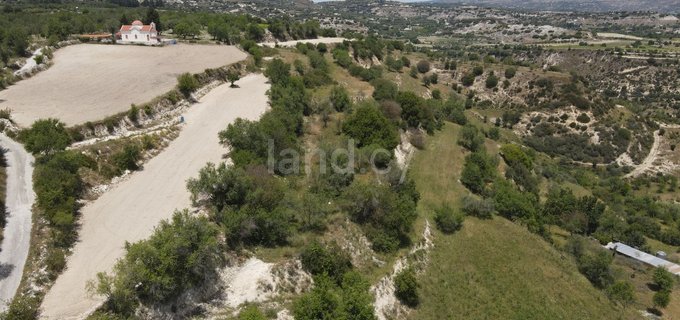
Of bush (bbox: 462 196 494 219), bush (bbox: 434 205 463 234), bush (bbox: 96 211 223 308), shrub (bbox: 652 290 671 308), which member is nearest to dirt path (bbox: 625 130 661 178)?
shrub (bbox: 652 290 671 308)

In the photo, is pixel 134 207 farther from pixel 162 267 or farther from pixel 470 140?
pixel 470 140

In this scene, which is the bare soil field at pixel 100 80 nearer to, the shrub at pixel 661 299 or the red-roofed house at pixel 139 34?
the red-roofed house at pixel 139 34

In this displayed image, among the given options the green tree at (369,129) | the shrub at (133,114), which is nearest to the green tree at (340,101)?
the green tree at (369,129)

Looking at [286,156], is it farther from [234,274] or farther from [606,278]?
[606,278]

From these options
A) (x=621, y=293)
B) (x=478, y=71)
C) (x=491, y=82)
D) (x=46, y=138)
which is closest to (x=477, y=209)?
(x=621, y=293)

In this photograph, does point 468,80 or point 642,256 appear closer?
point 642,256
